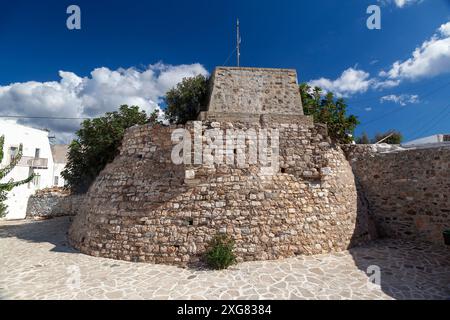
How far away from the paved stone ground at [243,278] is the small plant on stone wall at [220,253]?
0.21 meters

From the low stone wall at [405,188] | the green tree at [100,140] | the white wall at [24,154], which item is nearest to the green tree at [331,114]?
the low stone wall at [405,188]

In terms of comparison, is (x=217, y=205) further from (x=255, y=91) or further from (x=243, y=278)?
(x=255, y=91)

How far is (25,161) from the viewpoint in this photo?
1780 centimetres

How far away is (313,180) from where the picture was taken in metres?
6.93

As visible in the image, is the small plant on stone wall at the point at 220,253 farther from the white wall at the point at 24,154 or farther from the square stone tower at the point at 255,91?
the white wall at the point at 24,154

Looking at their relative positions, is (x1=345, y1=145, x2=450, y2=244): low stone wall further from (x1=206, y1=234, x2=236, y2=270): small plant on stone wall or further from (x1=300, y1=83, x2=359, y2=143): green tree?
(x1=206, y1=234, x2=236, y2=270): small plant on stone wall

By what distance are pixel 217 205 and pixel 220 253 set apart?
1.24 metres

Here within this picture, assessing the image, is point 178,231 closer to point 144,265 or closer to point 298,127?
point 144,265

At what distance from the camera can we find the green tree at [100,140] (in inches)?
405

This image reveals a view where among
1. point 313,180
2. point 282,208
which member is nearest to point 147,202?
point 282,208

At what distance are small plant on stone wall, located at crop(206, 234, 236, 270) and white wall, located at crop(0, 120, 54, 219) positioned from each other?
18519 millimetres

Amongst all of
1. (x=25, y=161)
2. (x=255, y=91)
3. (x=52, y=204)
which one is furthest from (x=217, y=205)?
(x=25, y=161)

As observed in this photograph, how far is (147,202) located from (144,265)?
1.63 metres

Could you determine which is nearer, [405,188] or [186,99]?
[405,188]
